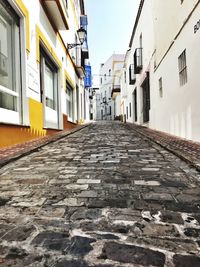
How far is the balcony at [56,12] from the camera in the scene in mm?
8619

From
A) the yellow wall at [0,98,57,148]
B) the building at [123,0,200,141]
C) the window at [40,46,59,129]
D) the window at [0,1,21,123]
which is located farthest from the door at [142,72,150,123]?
the window at [0,1,21,123]

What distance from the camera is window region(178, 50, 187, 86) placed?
7.74 m

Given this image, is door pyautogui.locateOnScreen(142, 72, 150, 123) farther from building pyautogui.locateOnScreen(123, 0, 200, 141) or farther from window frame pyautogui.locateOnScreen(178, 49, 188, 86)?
window frame pyautogui.locateOnScreen(178, 49, 188, 86)

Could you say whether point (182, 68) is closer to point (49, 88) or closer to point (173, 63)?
point (173, 63)

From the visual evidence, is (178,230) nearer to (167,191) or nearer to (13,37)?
(167,191)

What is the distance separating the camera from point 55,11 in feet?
29.8

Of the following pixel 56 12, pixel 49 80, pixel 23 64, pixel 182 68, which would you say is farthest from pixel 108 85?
pixel 23 64

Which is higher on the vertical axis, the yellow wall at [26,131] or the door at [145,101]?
the door at [145,101]

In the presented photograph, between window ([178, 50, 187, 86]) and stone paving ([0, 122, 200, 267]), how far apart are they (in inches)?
177

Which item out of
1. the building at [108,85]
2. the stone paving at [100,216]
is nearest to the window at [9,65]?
the stone paving at [100,216]

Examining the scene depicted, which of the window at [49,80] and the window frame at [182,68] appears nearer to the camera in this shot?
the window frame at [182,68]

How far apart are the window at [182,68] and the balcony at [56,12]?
394 centimetres

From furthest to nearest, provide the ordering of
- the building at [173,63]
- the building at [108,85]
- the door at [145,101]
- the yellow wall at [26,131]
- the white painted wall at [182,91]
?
the building at [108,85] → the door at [145,101] → the building at [173,63] → the white painted wall at [182,91] → the yellow wall at [26,131]

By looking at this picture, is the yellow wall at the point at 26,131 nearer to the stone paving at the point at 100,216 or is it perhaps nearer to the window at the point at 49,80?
the window at the point at 49,80
